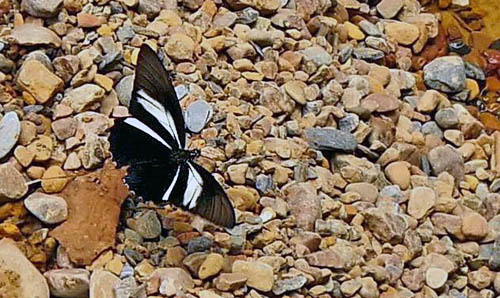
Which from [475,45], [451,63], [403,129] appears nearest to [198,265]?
[403,129]

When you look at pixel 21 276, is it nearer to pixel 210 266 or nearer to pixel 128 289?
pixel 128 289

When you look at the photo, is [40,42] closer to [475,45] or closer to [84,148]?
[84,148]

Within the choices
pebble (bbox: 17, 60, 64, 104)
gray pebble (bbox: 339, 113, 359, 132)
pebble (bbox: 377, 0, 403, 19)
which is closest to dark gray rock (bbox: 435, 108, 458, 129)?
gray pebble (bbox: 339, 113, 359, 132)

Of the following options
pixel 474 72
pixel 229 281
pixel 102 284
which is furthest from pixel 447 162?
pixel 102 284

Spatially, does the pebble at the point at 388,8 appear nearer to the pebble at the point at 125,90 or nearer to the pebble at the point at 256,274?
the pebble at the point at 125,90

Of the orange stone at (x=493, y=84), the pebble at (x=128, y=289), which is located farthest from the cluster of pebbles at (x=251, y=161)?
the orange stone at (x=493, y=84)

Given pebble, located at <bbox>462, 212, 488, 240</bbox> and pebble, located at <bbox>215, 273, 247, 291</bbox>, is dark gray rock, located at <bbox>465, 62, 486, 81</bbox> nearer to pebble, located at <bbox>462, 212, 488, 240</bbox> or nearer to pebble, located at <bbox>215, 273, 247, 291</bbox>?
pebble, located at <bbox>462, 212, 488, 240</bbox>

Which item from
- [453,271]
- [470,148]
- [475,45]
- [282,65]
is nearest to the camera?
[453,271]
